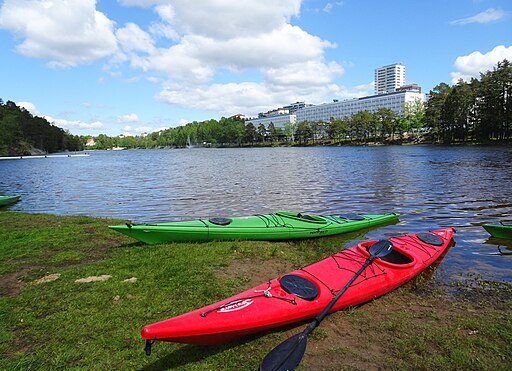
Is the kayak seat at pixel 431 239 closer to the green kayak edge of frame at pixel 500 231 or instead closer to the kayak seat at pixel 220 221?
the green kayak edge of frame at pixel 500 231

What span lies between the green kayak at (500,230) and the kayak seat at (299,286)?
6575mm

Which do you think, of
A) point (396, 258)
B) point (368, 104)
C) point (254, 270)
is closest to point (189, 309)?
point (254, 270)

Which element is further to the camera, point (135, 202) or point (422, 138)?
point (422, 138)

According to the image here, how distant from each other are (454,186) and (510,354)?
1640 centimetres

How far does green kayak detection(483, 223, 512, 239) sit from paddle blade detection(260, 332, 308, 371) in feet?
24.5

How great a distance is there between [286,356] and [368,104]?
582 ft

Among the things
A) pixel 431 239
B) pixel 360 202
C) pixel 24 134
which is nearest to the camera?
pixel 431 239

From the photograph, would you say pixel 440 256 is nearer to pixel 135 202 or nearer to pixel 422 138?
pixel 135 202

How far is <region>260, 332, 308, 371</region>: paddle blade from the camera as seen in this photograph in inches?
→ 136

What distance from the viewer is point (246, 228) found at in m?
8.48

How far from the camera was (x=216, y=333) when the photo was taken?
3773mm

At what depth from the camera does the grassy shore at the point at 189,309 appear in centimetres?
386

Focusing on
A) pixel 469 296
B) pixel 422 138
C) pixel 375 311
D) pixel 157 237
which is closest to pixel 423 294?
pixel 469 296

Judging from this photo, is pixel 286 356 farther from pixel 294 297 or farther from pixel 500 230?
pixel 500 230
